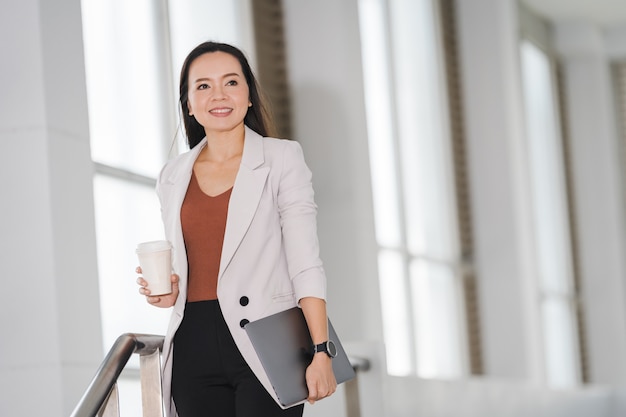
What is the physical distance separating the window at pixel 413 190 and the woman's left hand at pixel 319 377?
351 cm

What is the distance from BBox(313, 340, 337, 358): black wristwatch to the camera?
5.69 feet

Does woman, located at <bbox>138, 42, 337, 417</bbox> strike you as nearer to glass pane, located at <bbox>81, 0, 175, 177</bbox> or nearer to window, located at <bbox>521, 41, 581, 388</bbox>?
glass pane, located at <bbox>81, 0, 175, 177</bbox>

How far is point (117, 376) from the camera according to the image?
1.85 m

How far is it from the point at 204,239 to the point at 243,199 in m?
0.10

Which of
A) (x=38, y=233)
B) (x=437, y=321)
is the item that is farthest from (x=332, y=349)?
(x=437, y=321)

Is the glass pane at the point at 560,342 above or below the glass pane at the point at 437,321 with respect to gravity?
below

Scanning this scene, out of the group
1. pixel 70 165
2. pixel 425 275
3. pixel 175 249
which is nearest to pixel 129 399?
pixel 70 165

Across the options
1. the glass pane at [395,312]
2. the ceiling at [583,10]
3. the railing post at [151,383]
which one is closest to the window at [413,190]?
the glass pane at [395,312]

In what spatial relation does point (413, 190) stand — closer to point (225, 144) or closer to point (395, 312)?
point (395, 312)

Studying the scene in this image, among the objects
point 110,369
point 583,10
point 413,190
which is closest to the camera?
point 110,369

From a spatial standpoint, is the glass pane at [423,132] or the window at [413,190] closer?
the window at [413,190]

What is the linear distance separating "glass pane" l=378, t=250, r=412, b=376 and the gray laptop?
3489 mm

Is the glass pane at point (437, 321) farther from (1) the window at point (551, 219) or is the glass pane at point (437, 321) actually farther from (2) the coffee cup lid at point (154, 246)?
(2) the coffee cup lid at point (154, 246)

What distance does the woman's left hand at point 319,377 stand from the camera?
5.63 feet
